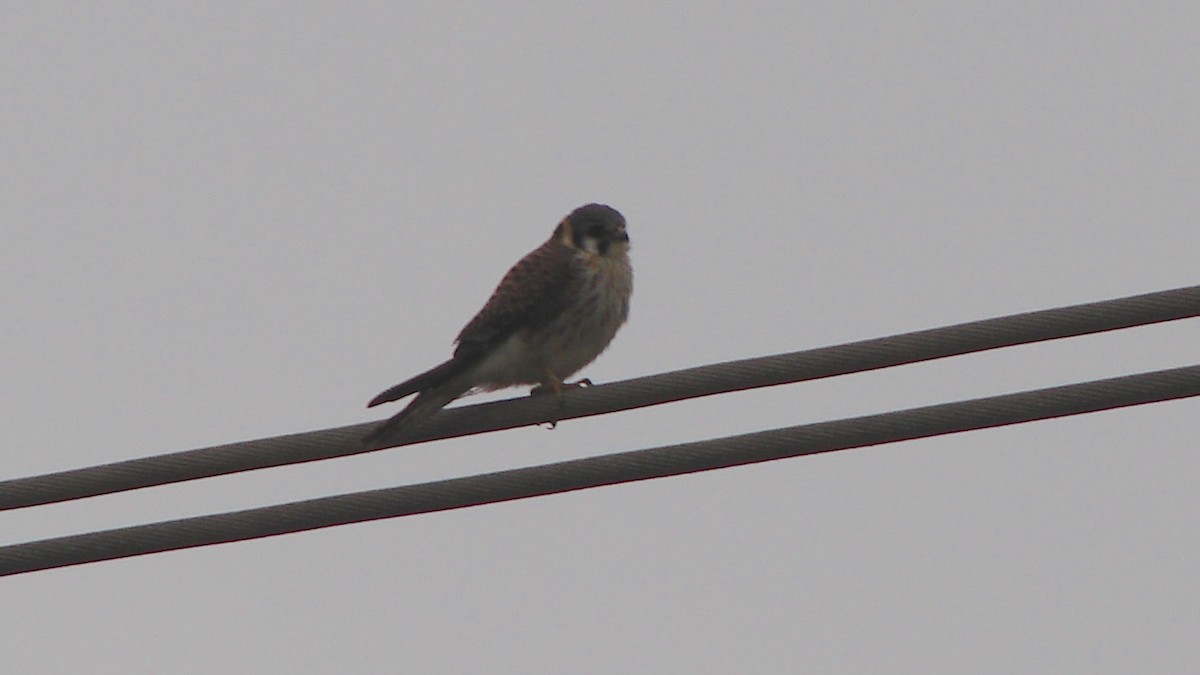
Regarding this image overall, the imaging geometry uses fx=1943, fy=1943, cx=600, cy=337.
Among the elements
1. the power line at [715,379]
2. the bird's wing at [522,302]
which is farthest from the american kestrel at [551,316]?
the power line at [715,379]

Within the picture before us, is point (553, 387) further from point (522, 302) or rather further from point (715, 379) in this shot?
point (715, 379)

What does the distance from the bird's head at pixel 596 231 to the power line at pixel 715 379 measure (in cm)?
202

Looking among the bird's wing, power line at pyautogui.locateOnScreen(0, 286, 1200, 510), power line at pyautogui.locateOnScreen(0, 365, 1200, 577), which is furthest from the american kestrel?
power line at pyautogui.locateOnScreen(0, 365, 1200, 577)

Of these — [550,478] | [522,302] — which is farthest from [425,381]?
[550,478]

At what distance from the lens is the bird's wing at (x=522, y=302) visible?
270 inches

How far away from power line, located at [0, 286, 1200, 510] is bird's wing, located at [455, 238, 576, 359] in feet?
4.87

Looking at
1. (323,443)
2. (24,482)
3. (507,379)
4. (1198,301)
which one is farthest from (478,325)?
(1198,301)

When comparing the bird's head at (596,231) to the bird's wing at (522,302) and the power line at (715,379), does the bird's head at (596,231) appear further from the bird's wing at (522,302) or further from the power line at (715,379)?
the power line at (715,379)

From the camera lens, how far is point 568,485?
16.0 ft

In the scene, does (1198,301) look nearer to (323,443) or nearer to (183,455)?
(323,443)

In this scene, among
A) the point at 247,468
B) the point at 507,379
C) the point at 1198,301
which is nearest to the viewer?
the point at 1198,301

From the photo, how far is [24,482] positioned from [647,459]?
1580mm

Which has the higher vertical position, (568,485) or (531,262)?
(531,262)

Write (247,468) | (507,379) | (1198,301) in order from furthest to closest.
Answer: (507,379), (247,468), (1198,301)
